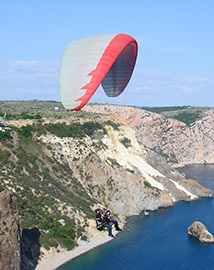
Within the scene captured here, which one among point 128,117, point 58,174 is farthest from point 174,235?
point 128,117

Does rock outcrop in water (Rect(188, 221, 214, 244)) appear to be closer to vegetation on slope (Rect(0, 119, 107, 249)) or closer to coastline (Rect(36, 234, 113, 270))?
coastline (Rect(36, 234, 113, 270))

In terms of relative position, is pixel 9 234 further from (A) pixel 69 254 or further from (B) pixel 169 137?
(B) pixel 169 137

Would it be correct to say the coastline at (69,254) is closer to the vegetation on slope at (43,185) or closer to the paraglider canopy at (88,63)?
the vegetation on slope at (43,185)

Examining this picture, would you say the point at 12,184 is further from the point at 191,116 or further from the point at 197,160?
the point at 191,116

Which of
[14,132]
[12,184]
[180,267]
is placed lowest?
[180,267]

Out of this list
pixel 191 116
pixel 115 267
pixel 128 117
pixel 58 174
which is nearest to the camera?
pixel 115 267

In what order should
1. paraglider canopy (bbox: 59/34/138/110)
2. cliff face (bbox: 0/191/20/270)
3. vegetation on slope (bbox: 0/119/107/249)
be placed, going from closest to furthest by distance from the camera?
1. paraglider canopy (bbox: 59/34/138/110)
2. cliff face (bbox: 0/191/20/270)
3. vegetation on slope (bbox: 0/119/107/249)

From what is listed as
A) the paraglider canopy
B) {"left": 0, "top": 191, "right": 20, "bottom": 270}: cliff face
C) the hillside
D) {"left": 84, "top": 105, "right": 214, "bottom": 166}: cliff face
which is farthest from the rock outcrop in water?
{"left": 84, "top": 105, "right": 214, "bottom": 166}: cliff face

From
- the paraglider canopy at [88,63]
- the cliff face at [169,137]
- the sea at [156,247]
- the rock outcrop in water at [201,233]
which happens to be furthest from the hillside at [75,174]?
the cliff face at [169,137]
